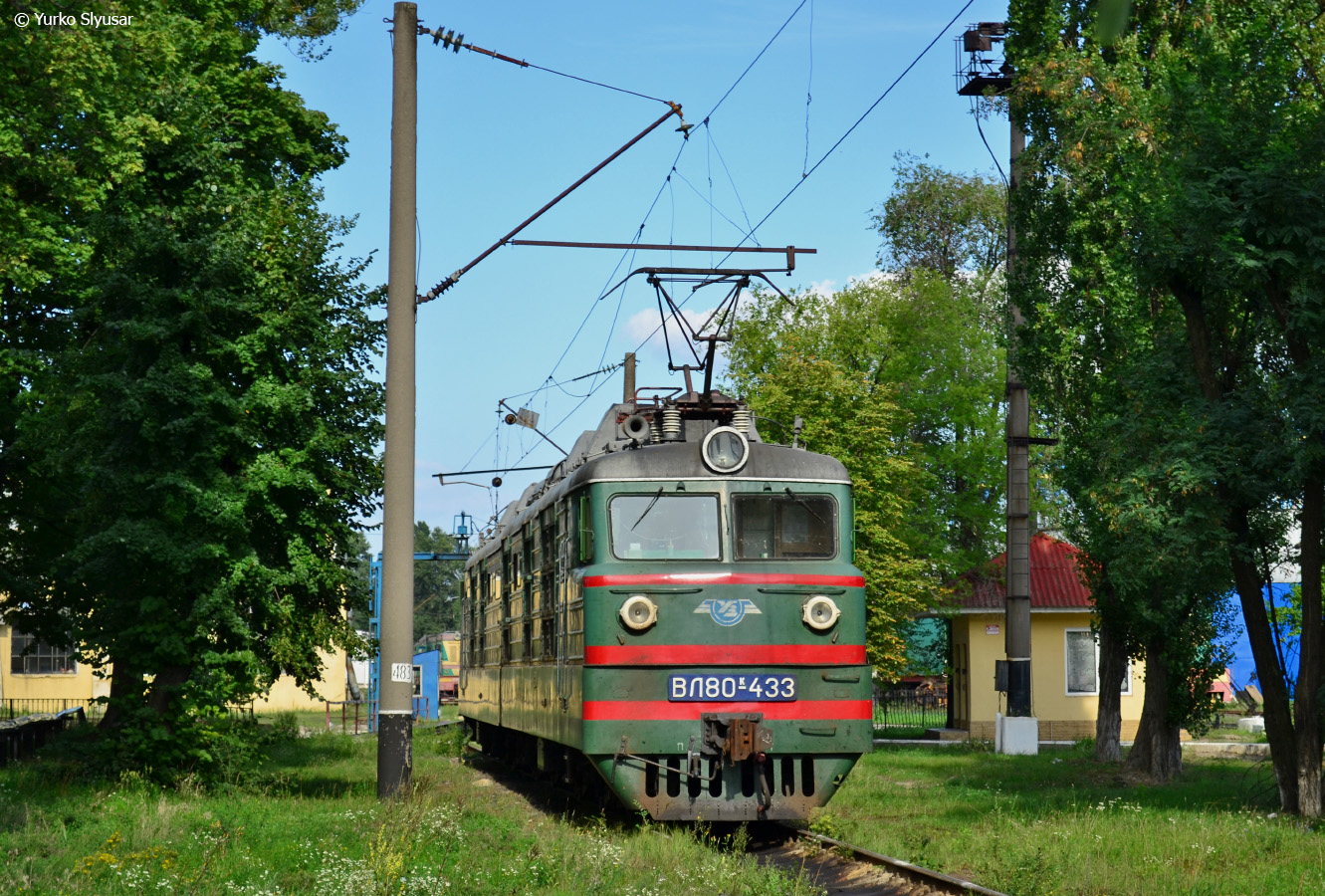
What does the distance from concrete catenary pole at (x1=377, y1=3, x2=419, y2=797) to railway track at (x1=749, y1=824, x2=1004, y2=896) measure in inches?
135

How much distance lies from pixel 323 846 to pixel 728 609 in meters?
3.87

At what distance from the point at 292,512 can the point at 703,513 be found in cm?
500

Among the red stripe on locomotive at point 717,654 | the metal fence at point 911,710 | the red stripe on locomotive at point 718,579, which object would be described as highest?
the red stripe on locomotive at point 718,579

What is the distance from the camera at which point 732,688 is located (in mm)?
12242

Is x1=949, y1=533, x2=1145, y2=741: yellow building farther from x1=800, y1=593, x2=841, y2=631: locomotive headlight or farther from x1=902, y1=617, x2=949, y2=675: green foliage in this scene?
x1=800, y1=593, x2=841, y2=631: locomotive headlight

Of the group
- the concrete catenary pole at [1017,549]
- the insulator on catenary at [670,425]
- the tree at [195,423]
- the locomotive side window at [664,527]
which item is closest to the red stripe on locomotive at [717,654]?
the locomotive side window at [664,527]

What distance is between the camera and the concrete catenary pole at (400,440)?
42.8 ft

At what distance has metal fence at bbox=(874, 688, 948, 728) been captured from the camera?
37.5 meters

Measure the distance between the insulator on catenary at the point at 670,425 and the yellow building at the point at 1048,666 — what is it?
854 inches

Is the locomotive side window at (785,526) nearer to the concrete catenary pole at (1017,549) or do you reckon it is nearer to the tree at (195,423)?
the tree at (195,423)

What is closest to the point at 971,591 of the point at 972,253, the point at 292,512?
the point at 972,253

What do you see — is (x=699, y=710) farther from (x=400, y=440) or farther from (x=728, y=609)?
(x=400, y=440)

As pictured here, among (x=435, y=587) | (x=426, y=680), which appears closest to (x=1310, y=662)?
(x=426, y=680)

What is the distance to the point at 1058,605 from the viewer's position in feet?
110
